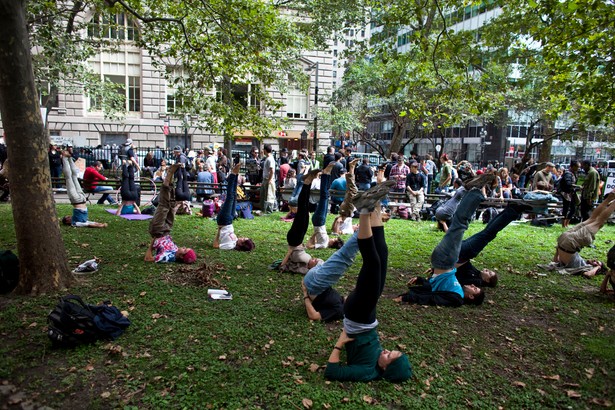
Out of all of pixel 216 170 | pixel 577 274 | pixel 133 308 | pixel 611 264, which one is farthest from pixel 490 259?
pixel 216 170

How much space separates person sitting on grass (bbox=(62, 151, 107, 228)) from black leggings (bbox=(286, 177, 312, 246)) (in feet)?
19.0

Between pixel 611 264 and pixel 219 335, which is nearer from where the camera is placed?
pixel 219 335

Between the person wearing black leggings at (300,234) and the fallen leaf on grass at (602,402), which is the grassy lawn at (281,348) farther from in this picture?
the person wearing black leggings at (300,234)

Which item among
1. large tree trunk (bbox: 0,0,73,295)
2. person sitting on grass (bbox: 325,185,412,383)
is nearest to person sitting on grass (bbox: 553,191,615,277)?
person sitting on grass (bbox: 325,185,412,383)

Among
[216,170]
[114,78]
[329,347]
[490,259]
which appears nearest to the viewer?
[329,347]

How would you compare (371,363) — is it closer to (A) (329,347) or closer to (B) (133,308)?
(A) (329,347)

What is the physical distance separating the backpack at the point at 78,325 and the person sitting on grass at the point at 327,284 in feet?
7.43

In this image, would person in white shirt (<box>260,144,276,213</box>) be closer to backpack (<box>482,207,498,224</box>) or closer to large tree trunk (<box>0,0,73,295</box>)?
backpack (<box>482,207,498,224</box>)

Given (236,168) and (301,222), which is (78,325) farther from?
(236,168)

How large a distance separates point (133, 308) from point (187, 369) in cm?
174

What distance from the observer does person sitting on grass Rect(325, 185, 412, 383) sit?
4152 millimetres

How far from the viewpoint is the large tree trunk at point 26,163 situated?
543 cm

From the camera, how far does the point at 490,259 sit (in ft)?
31.6

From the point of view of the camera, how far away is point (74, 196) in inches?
409
